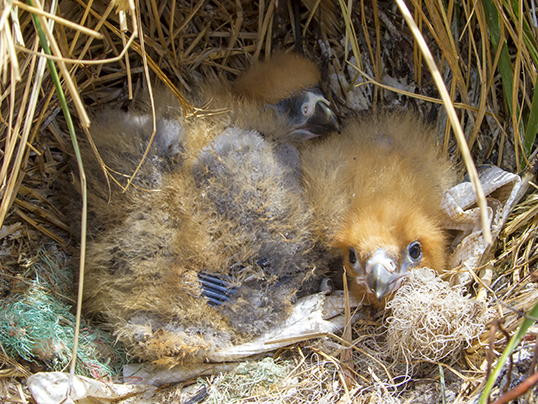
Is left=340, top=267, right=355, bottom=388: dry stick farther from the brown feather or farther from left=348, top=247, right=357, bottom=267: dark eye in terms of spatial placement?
the brown feather

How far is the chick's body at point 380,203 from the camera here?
1.88 meters

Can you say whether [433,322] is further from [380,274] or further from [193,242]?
[193,242]

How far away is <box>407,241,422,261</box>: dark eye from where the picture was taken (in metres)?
1.95

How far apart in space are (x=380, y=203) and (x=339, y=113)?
856mm

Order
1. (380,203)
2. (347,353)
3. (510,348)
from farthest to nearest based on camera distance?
1. (380,203)
2. (347,353)
3. (510,348)

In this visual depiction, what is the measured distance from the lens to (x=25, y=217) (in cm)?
211

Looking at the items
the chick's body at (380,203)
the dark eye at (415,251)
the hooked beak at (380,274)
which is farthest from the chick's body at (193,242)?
the dark eye at (415,251)

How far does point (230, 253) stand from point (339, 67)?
143 cm

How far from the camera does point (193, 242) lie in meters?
1.83

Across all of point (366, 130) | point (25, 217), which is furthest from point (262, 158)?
point (25, 217)

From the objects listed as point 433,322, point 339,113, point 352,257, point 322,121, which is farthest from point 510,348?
point 339,113

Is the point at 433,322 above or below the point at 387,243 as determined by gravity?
below

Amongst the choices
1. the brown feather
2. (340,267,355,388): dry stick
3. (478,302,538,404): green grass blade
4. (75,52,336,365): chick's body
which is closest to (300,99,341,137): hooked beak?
the brown feather

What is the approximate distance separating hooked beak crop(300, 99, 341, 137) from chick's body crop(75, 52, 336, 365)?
0.54m
